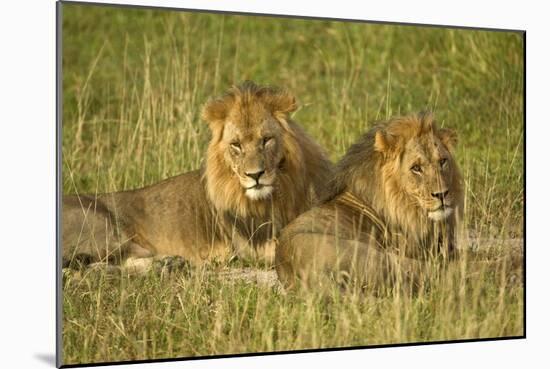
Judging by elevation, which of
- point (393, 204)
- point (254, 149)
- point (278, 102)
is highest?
point (278, 102)

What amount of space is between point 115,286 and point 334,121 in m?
2.50

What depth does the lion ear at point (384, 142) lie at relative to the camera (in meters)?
6.77

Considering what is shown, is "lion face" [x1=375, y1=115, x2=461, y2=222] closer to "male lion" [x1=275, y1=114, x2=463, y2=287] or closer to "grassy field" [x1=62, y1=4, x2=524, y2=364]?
"male lion" [x1=275, y1=114, x2=463, y2=287]

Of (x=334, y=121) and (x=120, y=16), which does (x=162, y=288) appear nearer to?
(x=334, y=121)

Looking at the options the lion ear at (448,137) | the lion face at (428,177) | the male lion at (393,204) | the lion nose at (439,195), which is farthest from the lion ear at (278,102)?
the lion nose at (439,195)

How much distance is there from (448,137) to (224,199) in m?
1.20

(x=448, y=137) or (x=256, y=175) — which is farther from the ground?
(x=448, y=137)

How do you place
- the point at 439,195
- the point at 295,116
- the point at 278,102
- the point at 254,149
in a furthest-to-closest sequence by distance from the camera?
1. the point at 295,116
2. the point at 278,102
3. the point at 254,149
4. the point at 439,195

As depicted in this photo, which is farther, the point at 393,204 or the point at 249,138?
the point at 249,138

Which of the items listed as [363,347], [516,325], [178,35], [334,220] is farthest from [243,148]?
[178,35]

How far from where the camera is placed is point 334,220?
665 cm

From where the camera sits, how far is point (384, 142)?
22.2 feet

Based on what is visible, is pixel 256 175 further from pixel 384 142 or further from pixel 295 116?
pixel 295 116

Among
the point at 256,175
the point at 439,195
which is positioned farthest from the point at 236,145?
the point at 439,195
